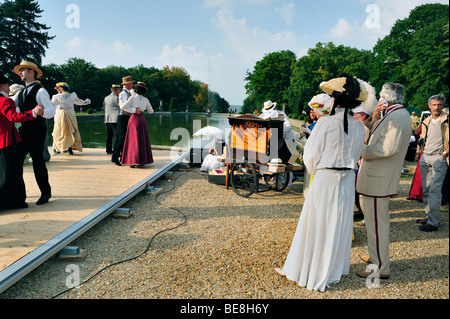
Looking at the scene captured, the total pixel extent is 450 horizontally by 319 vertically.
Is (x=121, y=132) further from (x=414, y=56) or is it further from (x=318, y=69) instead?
(x=318, y=69)

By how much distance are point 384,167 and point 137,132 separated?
5.38 meters

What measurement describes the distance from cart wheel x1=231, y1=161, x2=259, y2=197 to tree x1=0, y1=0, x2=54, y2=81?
123 feet

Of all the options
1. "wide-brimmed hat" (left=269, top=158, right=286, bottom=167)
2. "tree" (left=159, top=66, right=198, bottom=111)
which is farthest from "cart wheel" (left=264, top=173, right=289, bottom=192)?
"tree" (left=159, top=66, right=198, bottom=111)

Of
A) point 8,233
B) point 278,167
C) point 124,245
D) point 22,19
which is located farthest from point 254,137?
point 22,19

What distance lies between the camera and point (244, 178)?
636 cm

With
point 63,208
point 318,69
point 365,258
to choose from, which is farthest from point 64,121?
point 318,69

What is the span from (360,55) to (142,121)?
50629mm

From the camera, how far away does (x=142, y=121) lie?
23.0 ft

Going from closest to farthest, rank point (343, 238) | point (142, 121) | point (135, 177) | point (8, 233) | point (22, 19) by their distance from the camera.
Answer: point (343, 238), point (8, 233), point (135, 177), point (142, 121), point (22, 19)

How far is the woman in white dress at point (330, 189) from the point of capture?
270cm

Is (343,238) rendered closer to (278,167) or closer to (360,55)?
(278,167)

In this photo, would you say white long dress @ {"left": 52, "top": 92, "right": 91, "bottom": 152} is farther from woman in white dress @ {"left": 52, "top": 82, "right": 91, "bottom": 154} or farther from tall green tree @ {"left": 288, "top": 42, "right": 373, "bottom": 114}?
tall green tree @ {"left": 288, "top": 42, "right": 373, "bottom": 114}

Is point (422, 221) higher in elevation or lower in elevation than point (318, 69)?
lower

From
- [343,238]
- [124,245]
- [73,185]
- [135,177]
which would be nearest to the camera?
[343,238]
